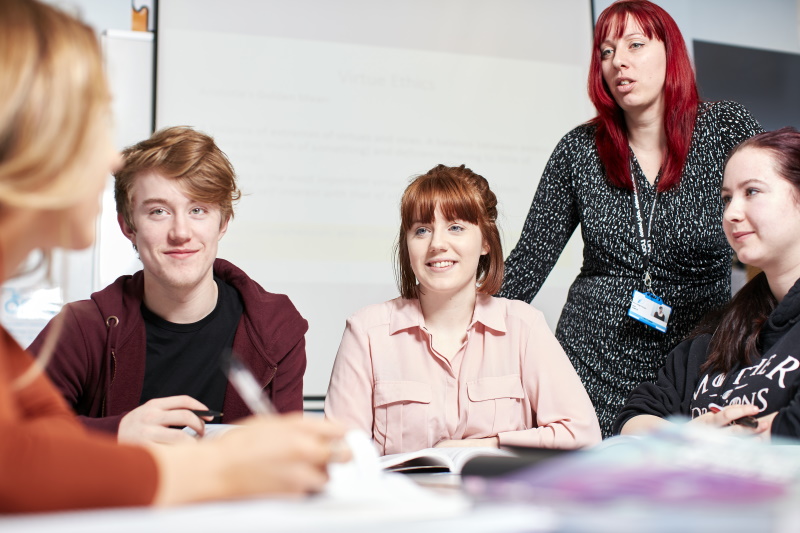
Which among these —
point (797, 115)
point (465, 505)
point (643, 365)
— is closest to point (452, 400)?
point (643, 365)

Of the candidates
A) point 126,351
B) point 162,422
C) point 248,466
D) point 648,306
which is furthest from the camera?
point 648,306

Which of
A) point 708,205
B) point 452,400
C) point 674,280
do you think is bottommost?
point 452,400

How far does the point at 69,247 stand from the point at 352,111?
2648 mm

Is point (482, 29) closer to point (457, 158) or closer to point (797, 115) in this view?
point (457, 158)

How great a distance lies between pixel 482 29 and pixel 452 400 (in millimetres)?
2365

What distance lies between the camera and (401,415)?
60.3 inches

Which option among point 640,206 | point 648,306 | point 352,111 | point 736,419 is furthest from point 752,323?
point 352,111

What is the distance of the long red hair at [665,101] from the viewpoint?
5.91 feet

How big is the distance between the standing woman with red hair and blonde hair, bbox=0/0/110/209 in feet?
4.62

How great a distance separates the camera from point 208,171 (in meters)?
1.55

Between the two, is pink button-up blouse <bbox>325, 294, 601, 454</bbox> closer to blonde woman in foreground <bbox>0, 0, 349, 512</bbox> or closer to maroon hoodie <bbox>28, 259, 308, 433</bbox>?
maroon hoodie <bbox>28, 259, 308, 433</bbox>

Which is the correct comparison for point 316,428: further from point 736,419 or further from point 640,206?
point 640,206

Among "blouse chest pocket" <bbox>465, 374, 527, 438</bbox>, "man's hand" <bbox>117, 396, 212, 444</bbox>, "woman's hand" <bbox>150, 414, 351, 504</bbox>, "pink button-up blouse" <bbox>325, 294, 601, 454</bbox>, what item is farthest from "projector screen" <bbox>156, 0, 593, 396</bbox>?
"woman's hand" <bbox>150, 414, 351, 504</bbox>

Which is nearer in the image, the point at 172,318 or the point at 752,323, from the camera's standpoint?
the point at 752,323
